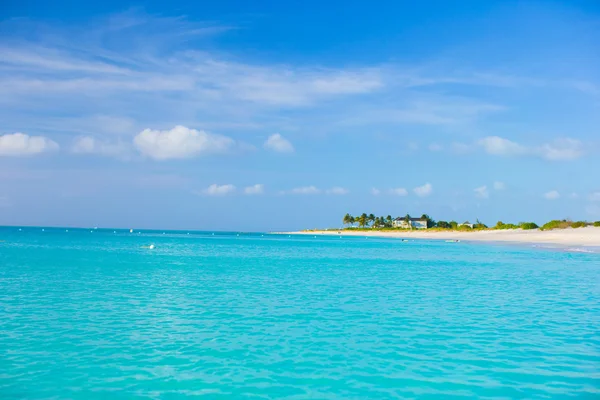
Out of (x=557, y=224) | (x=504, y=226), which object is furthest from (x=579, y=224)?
(x=504, y=226)

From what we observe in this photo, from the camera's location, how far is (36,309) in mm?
21234

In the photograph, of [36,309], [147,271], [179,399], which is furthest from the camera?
[147,271]

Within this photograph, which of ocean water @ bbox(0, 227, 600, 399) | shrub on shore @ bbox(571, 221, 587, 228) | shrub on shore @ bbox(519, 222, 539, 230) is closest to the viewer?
ocean water @ bbox(0, 227, 600, 399)

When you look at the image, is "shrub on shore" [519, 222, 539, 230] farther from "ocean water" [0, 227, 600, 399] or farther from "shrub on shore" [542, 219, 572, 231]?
"ocean water" [0, 227, 600, 399]

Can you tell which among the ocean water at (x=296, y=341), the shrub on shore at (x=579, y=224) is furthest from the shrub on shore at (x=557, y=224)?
the ocean water at (x=296, y=341)

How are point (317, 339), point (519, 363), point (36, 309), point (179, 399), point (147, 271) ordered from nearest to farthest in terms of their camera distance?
1. point (179, 399)
2. point (519, 363)
3. point (317, 339)
4. point (36, 309)
5. point (147, 271)

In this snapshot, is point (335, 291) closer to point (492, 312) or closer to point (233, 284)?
point (233, 284)

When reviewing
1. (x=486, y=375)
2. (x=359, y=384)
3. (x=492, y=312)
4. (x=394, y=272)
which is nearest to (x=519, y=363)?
(x=486, y=375)

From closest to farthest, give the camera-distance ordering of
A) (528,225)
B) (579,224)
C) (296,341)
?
(296,341) → (579,224) → (528,225)

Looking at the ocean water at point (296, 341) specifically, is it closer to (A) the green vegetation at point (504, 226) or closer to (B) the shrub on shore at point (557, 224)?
(B) the shrub on shore at point (557, 224)

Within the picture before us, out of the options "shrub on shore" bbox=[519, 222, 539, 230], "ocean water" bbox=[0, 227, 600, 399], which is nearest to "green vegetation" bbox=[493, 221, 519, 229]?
"shrub on shore" bbox=[519, 222, 539, 230]

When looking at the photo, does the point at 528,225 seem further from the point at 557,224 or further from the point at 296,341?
the point at 296,341

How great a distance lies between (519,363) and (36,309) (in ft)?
59.7

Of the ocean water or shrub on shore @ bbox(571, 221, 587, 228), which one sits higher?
shrub on shore @ bbox(571, 221, 587, 228)
